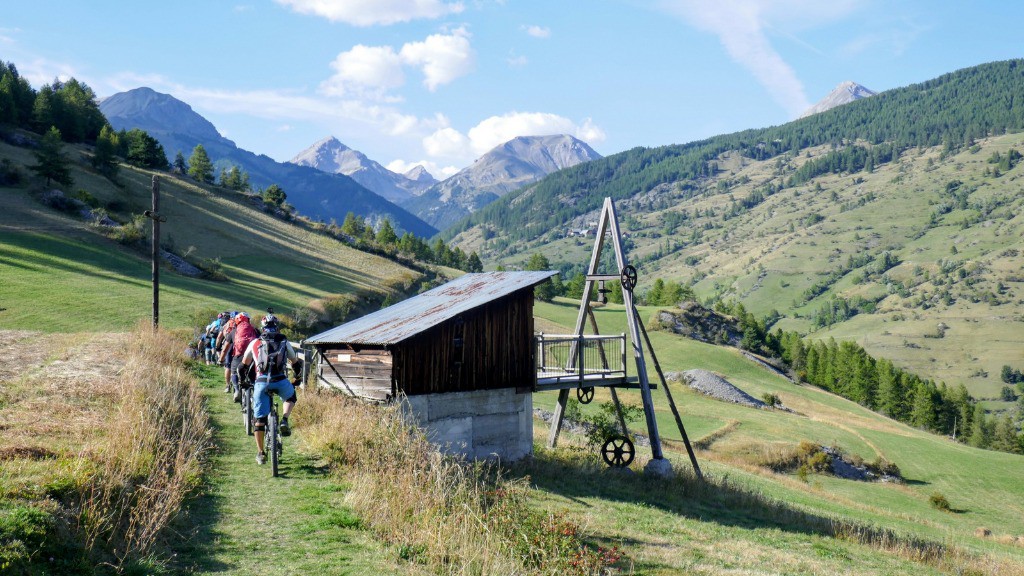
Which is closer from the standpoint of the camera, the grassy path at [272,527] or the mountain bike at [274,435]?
the grassy path at [272,527]

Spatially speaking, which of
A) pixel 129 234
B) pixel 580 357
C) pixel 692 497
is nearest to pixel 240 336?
pixel 580 357

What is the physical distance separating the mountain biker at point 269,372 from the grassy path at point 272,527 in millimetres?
853

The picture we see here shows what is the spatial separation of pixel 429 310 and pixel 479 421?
3729 mm

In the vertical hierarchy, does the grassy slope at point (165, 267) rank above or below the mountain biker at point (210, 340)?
above

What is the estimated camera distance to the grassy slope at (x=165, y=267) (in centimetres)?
3847

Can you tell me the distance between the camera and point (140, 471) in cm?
943

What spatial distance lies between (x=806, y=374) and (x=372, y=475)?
115 metres

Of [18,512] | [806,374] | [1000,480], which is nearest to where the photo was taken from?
[18,512]

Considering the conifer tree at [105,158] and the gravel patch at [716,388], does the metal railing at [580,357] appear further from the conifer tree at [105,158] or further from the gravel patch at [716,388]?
the conifer tree at [105,158]

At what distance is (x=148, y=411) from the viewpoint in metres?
11.7

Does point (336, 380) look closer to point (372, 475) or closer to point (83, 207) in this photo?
point (372, 475)

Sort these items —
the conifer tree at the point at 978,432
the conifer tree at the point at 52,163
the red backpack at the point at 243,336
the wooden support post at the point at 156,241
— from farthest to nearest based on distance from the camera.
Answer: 1. the conifer tree at the point at 978,432
2. the conifer tree at the point at 52,163
3. the wooden support post at the point at 156,241
4. the red backpack at the point at 243,336

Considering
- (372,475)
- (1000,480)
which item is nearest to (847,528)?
(372,475)

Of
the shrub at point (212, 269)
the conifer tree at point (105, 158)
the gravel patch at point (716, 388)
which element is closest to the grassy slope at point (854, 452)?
the gravel patch at point (716, 388)
